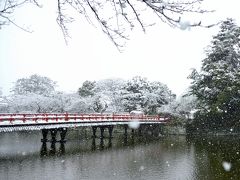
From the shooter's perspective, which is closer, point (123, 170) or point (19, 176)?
point (19, 176)

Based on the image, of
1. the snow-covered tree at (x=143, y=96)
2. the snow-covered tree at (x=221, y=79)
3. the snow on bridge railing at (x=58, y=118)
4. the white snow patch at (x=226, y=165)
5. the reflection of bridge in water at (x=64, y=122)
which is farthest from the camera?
the snow-covered tree at (x=143, y=96)

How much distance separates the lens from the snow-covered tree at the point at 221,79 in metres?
36.5

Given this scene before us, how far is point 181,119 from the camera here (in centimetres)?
4144

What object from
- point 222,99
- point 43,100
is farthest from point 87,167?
point 43,100

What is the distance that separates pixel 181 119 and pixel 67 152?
20.8 meters

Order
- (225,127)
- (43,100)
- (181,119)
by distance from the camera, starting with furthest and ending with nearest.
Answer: (43,100) → (181,119) → (225,127)

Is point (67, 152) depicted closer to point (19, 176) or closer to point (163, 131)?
point (19, 176)

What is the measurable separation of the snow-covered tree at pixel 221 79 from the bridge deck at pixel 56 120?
6442 millimetres

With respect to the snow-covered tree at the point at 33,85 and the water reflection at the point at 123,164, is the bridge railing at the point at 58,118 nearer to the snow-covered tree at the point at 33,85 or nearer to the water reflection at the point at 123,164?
the water reflection at the point at 123,164

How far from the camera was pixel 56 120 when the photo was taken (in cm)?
2608

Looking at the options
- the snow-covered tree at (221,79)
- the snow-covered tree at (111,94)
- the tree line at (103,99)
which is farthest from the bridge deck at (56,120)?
the snow-covered tree at (111,94)

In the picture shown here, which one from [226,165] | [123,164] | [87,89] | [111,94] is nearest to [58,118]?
[123,164]

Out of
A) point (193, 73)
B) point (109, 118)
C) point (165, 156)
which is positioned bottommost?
point (165, 156)

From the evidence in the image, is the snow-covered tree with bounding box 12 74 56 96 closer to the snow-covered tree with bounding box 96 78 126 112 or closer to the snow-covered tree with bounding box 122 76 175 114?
the snow-covered tree with bounding box 96 78 126 112
